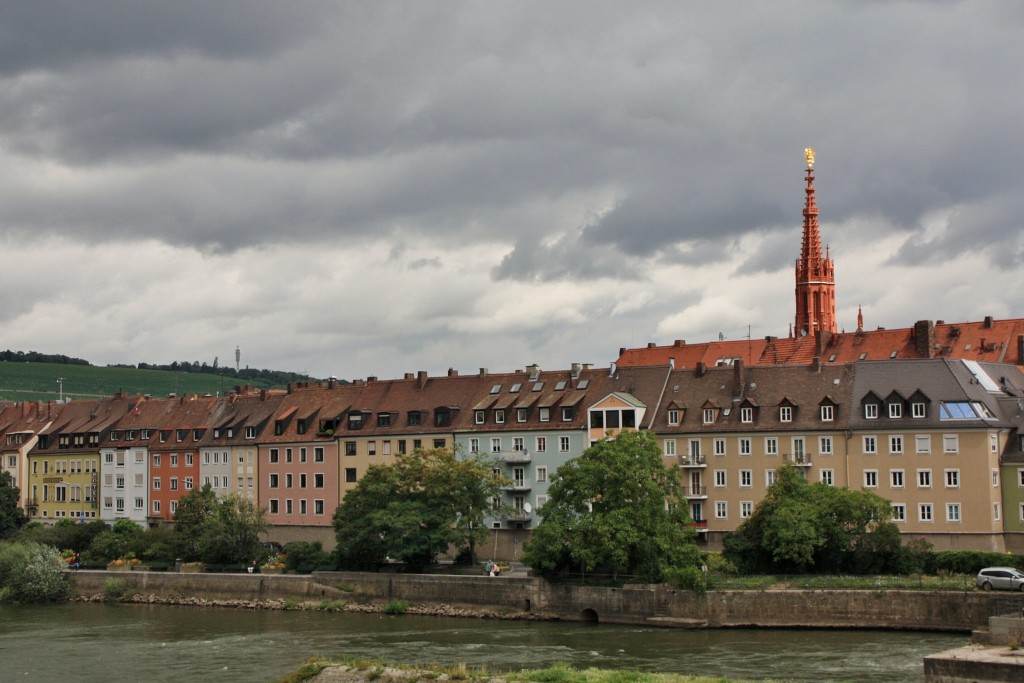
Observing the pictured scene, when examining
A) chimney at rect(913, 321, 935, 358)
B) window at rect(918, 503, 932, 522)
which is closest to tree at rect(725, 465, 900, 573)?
window at rect(918, 503, 932, 522)

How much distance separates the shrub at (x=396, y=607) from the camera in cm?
9919

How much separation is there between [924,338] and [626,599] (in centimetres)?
4788

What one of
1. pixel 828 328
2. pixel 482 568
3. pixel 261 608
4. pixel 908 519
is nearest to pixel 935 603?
pixel 908 519

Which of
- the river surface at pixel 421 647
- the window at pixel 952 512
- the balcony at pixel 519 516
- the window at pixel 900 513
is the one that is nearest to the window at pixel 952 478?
the window at pixel 952 512

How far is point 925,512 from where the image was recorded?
98.9m

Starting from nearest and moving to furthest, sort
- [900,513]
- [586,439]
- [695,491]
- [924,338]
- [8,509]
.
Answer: [900,513] → [695,491] → [586,439] → [924,338] → [8,509]

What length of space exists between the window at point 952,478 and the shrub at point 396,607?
119 feet

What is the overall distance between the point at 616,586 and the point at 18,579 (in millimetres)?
47015

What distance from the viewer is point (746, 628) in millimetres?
87062

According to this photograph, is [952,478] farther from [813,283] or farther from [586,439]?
[813,283]

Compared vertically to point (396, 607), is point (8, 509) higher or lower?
higher

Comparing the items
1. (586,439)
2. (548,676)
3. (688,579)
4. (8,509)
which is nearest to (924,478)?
(688,579)

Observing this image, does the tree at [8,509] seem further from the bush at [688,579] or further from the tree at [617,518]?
the bush at [688,579]

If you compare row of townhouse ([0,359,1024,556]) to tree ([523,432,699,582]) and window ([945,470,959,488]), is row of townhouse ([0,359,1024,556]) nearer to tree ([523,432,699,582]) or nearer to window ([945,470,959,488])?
window ([945,470,959,488])
